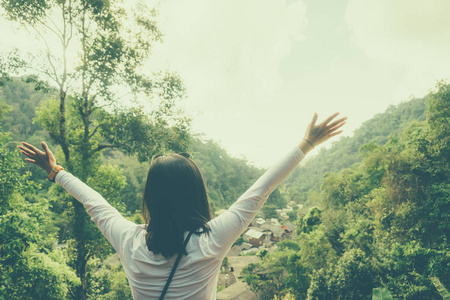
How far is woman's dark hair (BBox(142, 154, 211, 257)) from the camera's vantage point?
1124mm

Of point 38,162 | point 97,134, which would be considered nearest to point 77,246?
point 97,134

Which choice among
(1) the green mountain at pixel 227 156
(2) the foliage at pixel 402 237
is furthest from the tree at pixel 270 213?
(2) the foliage at pixel 402 237

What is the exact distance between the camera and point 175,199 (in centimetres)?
117

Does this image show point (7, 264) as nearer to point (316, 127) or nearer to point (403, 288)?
point (316, 127)

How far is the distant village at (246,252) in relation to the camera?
55.0 feet

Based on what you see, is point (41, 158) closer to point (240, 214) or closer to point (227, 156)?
point (240, 214)

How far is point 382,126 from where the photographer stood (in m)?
64.8

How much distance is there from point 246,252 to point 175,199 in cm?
3291

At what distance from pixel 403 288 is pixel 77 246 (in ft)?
37.3

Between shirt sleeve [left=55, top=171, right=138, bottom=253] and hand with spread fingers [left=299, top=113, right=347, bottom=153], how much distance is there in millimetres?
1001

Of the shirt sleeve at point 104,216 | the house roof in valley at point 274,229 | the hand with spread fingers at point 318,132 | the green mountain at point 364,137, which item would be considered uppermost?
the green mountain at point 364,137

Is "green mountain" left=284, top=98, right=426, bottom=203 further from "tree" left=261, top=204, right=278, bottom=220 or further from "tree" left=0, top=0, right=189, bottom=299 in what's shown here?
"tree" left=0, top=0, right=189, bottom=299

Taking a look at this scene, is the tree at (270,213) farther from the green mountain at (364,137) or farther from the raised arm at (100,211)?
the raised arm at (100,211)

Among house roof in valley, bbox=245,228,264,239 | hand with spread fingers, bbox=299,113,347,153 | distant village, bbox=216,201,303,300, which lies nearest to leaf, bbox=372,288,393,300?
hand with spread fingers, bbox=299,113,347,153
